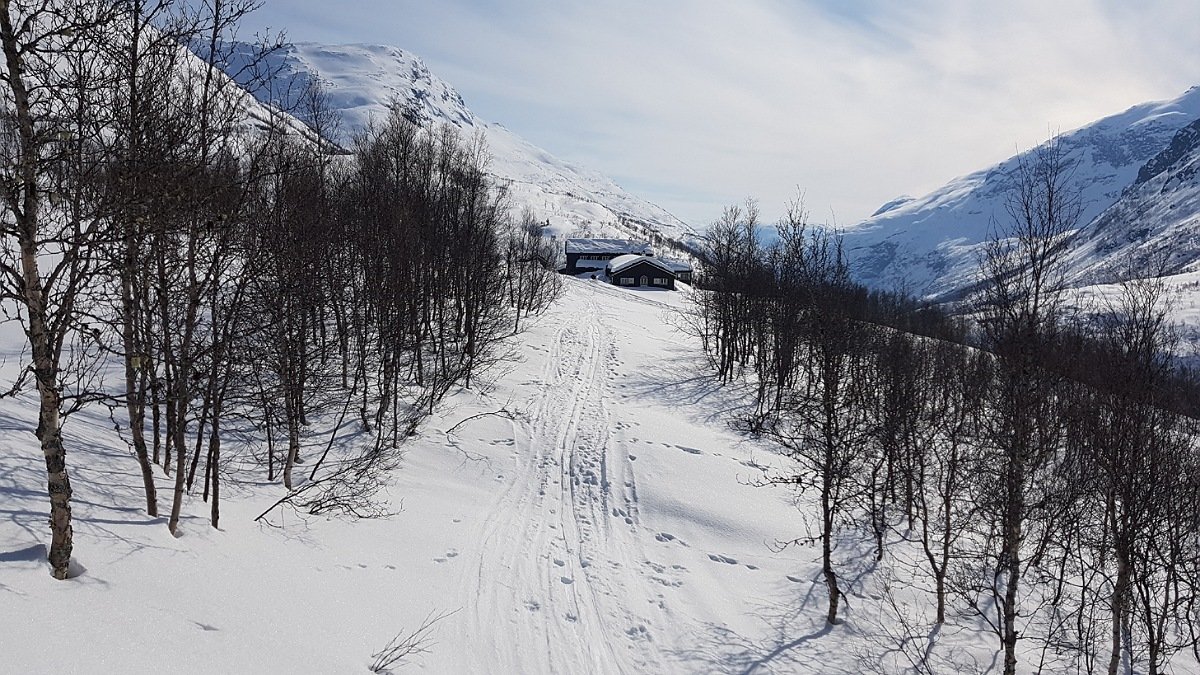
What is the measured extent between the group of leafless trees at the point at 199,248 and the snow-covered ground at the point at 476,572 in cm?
74

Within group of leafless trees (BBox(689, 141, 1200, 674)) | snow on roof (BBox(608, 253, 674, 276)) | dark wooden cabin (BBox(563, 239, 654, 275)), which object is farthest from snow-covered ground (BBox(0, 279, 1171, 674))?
dark wooden cabin (BBox(563, 239, 654, 275))

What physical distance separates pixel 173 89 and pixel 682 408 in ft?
68.3

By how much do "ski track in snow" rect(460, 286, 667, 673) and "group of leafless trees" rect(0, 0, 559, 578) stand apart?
3.34 meters

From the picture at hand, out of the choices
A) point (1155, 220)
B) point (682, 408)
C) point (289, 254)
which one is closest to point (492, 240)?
point (682, 408)

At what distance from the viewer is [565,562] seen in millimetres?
11086

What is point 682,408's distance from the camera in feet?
83.1

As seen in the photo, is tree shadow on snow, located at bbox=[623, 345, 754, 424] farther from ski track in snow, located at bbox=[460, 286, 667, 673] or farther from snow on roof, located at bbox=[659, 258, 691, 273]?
snow on roof, located at bbox=[659, 258, 691, 273]

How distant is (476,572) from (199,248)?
683 centimetres

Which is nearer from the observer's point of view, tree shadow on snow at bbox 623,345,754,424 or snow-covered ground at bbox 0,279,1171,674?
snow-covered ground at bbox 0,279,1171,674

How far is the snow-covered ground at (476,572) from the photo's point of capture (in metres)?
5.57

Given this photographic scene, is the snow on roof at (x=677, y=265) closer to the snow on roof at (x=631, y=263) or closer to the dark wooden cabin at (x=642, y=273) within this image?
the snow on roof at (x=631, y=263)

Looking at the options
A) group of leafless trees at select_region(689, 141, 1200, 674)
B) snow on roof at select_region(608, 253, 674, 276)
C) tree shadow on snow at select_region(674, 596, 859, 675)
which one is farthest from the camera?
snow on roof at select_region(608, 253, 674, 276)

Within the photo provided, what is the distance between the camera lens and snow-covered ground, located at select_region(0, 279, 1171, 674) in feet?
18.3

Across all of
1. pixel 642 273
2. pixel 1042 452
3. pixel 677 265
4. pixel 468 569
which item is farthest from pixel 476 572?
pixel 677 265
